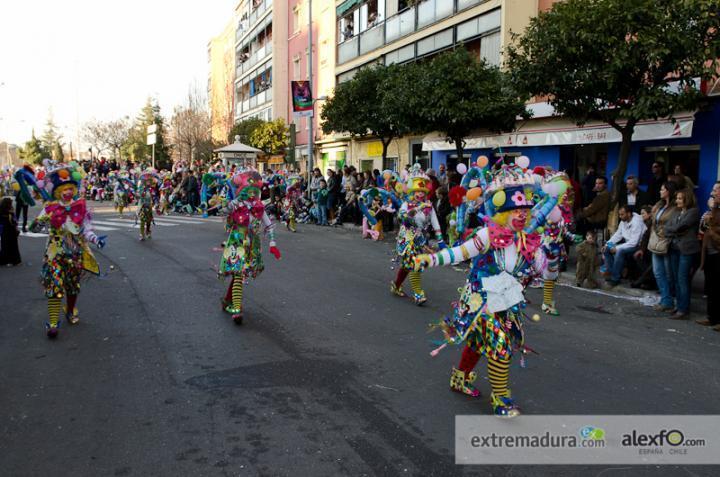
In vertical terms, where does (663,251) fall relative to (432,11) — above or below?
below

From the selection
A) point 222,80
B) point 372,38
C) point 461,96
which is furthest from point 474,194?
point 222,80

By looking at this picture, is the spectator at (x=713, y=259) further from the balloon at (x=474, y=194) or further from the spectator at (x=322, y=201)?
the spectator at (x=322, y=201)

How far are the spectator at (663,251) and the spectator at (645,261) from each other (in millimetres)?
928

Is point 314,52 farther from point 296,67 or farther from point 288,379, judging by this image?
point 288,379

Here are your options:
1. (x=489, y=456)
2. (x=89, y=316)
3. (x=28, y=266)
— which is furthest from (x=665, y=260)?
(x=28, y=266)

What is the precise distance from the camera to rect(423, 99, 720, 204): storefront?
1392cm

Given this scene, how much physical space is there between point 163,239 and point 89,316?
8256 millimetres

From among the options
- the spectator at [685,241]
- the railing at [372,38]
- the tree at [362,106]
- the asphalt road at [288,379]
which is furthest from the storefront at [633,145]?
the railing at [372,38]

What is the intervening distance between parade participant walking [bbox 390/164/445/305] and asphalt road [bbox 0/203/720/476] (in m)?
0.48

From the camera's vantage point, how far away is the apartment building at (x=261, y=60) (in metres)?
43.4

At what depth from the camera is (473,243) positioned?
4.62 metres

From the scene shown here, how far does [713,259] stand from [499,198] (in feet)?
15.0

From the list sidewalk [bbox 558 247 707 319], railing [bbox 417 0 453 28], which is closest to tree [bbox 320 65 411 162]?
railing [bbox 417 0 453 28]

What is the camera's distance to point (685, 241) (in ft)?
26.7
